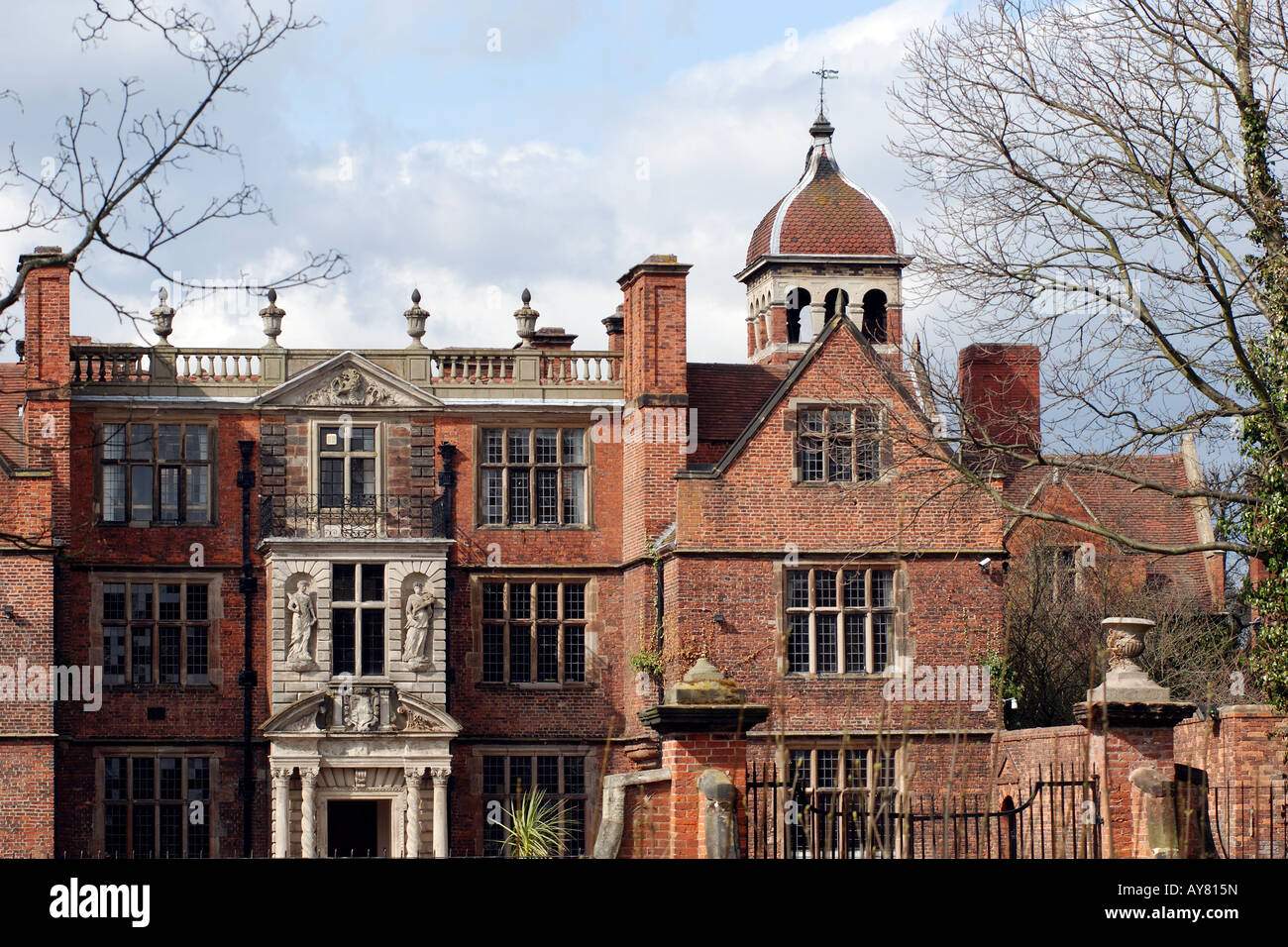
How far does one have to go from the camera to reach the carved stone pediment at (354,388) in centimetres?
2889

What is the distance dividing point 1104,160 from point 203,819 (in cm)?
1645

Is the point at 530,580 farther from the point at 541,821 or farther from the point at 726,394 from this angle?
the point at 726,394

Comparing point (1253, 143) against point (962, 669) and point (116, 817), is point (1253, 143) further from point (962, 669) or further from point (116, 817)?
point (116, 817)

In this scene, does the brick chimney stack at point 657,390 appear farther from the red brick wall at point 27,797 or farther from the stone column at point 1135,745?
the stone column at point 1135,745

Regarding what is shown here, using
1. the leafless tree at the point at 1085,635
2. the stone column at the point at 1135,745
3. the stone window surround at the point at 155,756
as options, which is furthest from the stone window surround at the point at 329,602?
the stone column at the point at 1135,745

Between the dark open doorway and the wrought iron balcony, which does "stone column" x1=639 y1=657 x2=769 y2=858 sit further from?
the dark open doorway

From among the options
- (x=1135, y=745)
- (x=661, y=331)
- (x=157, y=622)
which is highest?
(x=661, y=331)

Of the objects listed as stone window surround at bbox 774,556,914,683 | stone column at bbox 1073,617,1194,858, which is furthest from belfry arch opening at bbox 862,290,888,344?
stone column at bbox 1073,617,1194,858

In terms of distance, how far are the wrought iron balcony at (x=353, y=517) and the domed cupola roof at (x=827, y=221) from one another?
55.8 feet

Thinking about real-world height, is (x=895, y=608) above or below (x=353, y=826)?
above

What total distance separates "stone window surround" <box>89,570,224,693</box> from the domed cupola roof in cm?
1895

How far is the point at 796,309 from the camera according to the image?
4478cm

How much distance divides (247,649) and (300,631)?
3.44ft

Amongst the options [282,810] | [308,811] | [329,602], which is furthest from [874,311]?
[282,810]
